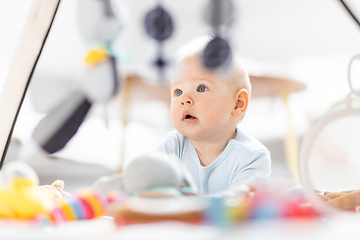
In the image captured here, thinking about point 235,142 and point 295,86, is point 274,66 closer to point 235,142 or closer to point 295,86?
point 295,86

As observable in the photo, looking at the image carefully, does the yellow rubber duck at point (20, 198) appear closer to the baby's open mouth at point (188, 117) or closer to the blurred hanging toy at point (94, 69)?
the blurred hanging toy at point (94, 69)

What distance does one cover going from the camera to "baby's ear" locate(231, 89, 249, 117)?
665 mm

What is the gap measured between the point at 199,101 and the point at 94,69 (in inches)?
12.7

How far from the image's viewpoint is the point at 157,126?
247cm

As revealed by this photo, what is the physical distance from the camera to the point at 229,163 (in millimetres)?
633

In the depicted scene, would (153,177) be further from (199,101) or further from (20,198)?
(199,101)

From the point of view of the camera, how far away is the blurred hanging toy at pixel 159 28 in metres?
0.27

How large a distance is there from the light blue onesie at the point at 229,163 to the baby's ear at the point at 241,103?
0.04 metres

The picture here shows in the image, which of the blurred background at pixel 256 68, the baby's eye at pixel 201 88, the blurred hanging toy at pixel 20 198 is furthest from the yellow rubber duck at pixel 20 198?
the blurred background at pixel 256 68

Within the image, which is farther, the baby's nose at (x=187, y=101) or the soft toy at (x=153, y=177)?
the baby's nose at (x=187, y=101)

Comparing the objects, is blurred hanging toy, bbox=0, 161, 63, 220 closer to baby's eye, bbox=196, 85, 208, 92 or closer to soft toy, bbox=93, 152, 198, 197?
soft toy, bbox=93, 152, 198, 197

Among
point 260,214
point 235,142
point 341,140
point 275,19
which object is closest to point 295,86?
point 235,142

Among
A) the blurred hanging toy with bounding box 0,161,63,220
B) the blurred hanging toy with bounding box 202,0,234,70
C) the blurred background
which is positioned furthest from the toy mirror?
the blurred background

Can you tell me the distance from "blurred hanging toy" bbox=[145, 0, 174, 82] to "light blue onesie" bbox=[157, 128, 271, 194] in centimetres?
31
